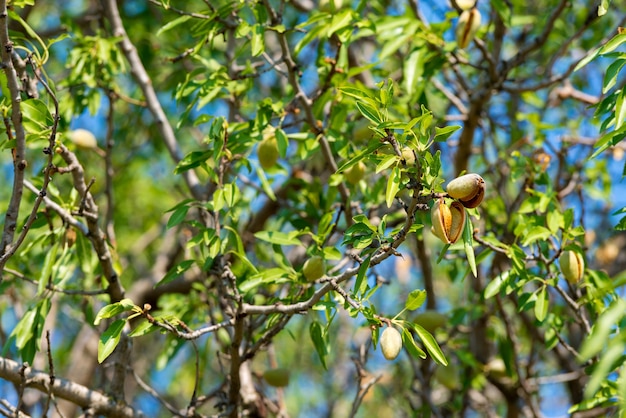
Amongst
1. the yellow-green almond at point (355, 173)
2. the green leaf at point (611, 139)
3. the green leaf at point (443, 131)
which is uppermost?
the yellow-green almond at point (355, 173)

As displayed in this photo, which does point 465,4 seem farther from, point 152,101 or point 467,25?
point 152,101

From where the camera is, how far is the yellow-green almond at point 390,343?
163 centimetres

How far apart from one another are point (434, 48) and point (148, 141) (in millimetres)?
2229

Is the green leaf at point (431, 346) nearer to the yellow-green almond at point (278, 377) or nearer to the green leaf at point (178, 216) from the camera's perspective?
the green leaf at point (178, 216)

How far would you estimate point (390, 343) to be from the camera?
1.63 m

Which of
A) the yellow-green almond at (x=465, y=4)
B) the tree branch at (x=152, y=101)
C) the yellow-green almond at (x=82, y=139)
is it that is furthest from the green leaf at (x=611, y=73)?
the yellow-green almond at (x=82, y=139)

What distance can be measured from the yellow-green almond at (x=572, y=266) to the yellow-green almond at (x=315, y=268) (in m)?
0.68

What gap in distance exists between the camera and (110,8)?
9.64ft

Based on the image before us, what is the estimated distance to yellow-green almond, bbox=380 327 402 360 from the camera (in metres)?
1.63

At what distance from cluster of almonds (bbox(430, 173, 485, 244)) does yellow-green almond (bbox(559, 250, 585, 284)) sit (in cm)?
66

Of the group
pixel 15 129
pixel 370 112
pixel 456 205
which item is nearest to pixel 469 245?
pixel 456 205

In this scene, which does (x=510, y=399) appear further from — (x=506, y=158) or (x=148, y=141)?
(x=148, y=141)

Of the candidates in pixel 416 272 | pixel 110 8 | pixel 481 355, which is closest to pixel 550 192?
pixel 481 355

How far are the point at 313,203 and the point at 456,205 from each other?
1.15 meters
